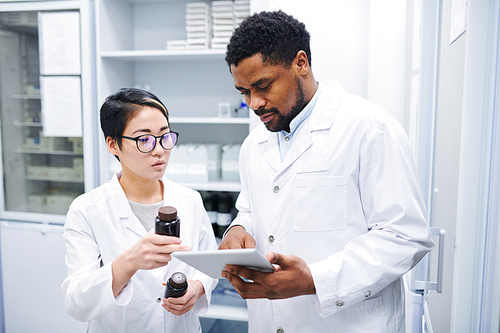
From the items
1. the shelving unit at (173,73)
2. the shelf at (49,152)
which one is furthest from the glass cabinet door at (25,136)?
the shelving unit at (173,73)

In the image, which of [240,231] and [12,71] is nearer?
[240,231]

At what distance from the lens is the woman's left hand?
1.12 meters

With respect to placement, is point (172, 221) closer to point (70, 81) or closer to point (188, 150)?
point (188, 150)

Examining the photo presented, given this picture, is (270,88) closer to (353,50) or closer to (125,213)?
(125,213)

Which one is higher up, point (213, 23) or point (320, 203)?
point (213, 23)

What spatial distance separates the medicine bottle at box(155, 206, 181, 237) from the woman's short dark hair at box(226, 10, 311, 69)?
0.48m

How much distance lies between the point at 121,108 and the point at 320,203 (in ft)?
2.38

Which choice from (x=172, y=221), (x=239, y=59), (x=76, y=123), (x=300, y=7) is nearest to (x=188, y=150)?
(x=76, y=123)

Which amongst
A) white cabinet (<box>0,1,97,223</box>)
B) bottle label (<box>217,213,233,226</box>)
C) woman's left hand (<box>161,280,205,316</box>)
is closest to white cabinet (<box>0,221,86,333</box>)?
white cabinet (<box>0,1,97,223</box>)

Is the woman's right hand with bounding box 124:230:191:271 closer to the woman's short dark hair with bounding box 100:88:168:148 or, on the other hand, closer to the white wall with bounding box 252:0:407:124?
the woman's short dark hair with bounding box 100:88:168:148

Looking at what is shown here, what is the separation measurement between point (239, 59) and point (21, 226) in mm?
2171

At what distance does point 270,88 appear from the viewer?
42.7 inches

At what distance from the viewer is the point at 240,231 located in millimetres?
1223

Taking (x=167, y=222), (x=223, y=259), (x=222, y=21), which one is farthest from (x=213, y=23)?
(x=223, y=259)
